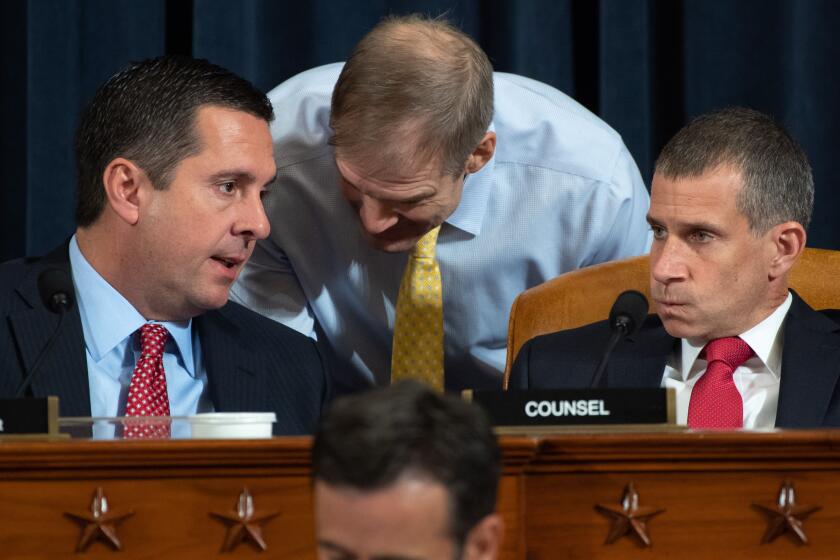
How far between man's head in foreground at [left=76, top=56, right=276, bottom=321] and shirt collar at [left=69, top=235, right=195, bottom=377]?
22 mm

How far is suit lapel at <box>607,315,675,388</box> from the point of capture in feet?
6.88

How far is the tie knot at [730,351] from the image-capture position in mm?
2062

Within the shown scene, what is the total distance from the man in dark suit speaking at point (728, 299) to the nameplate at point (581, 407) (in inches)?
20.2

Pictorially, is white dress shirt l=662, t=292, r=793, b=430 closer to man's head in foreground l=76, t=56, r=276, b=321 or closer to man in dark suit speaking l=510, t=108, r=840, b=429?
man in dark suit speaking l=510, t=108, r=840, b=429

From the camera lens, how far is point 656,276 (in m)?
2.01

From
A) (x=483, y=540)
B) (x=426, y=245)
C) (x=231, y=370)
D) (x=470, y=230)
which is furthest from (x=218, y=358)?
(x=483, y=540)

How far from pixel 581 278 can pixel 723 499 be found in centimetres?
92

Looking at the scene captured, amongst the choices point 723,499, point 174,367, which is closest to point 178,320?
point 174,367

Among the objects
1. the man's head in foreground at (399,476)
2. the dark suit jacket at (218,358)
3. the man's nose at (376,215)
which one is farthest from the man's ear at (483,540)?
the man's nose at (376,215)

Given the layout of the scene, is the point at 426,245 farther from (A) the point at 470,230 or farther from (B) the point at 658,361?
(B) the point at 658,361

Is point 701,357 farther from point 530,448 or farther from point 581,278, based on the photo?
point 530,448

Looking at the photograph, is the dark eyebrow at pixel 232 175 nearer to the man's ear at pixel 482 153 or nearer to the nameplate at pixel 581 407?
the man's ear at pixel 482 153

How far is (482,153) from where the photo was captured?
7.64ft

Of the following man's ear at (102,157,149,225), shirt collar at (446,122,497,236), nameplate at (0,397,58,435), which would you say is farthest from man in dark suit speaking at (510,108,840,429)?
nameplate at (0,397,58,435)
